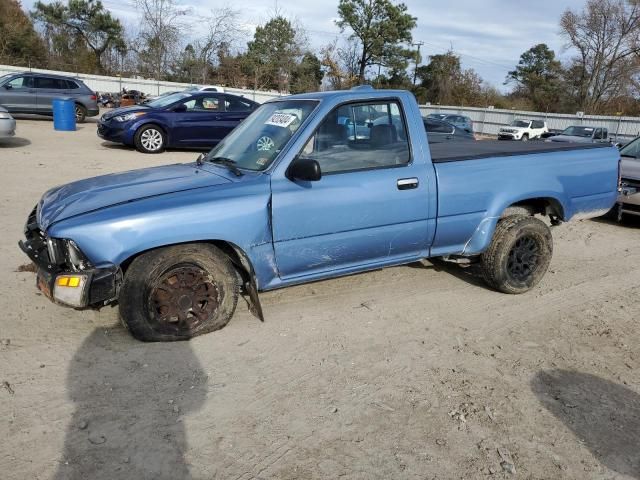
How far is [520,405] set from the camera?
3.18 meters

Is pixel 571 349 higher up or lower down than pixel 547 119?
lower down

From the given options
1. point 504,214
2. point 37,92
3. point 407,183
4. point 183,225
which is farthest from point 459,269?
point 37,92

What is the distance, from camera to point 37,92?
17.3 metres

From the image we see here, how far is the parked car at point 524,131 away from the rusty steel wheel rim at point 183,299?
1161 inches

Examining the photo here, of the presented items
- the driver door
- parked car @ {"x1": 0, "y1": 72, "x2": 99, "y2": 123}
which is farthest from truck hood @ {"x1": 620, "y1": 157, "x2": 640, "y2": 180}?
parked car @ {"x1": 0, "y1": 72, "x2": 99, "y2": 123}

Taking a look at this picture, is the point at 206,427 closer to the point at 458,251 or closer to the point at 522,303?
the point at 458,251

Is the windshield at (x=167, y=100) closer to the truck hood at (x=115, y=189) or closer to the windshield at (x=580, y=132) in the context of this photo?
the truck hood at (x=115, y=189)

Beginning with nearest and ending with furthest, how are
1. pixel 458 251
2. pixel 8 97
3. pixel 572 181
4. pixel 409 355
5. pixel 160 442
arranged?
pixel 160 442 < pixel 409 355 < pixel 458 251 < pixel 572 181 < pixel 8 97

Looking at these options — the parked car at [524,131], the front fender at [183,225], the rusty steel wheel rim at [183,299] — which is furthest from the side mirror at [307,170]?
the parked car at [524,131]

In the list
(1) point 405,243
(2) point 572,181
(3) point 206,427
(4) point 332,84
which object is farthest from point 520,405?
(4) point 332,84

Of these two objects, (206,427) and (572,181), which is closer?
(206,427)

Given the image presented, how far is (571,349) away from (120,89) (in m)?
35.6

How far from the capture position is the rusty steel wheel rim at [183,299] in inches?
142

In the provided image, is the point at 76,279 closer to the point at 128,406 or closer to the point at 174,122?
the point at 128,406
